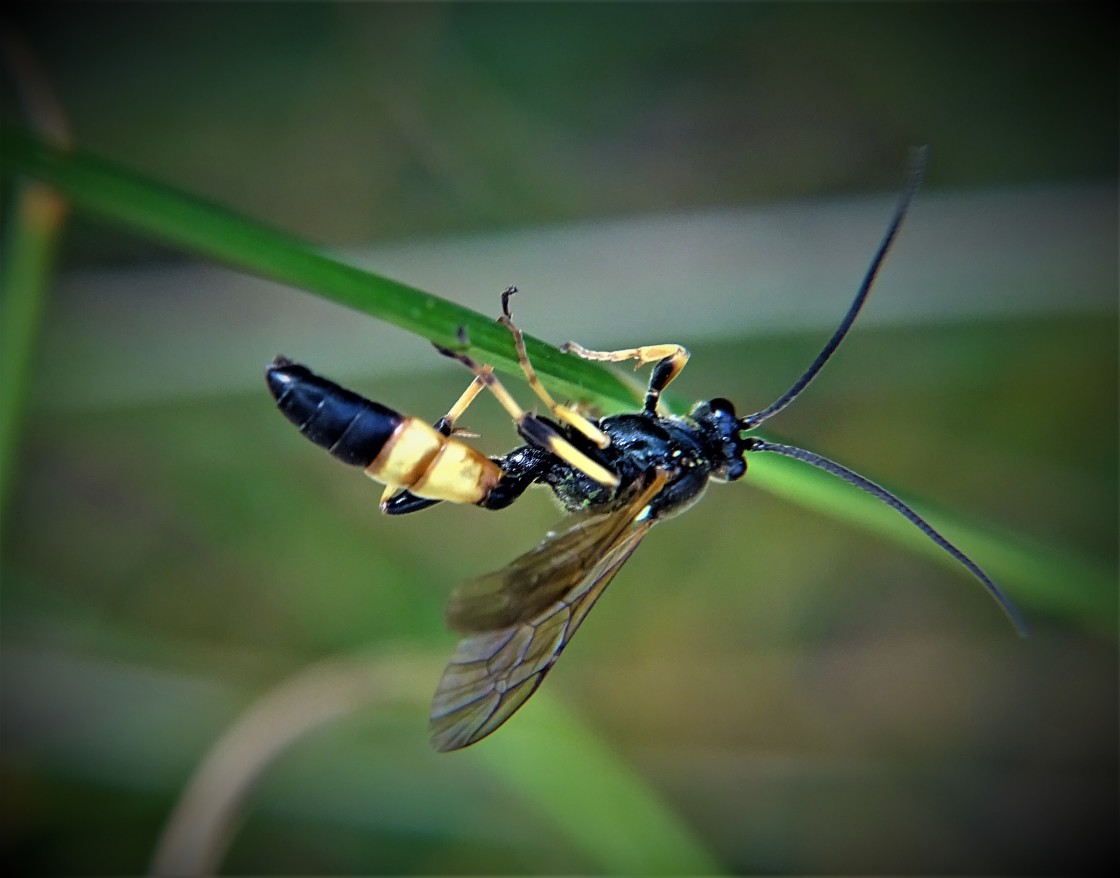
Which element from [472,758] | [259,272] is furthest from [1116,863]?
[259,272]

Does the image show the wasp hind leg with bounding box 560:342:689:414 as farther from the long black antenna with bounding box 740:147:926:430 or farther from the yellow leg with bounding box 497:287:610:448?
the long black antenna with bounding box 740:147:926:430

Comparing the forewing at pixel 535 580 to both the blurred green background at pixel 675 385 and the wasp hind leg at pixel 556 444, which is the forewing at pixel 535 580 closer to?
the wasp hind leg at pixel 556 444

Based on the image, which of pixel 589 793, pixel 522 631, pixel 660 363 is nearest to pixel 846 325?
pixel 660 363

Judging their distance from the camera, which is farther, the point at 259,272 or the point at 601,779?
the point at 601,779

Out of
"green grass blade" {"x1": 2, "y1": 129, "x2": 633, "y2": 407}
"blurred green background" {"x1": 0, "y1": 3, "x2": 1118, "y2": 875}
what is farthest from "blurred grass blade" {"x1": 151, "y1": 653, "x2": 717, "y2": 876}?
"green grass blade" {"x1": 2, "y1": 129, "x2": 633, "y2": 407}

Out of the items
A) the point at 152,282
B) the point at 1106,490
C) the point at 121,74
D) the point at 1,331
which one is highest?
the point at 121,74

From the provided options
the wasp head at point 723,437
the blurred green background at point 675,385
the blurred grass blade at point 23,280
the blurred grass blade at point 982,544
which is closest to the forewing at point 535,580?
the wasp head at point 723,437

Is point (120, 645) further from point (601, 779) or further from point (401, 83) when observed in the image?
point (401, 83)
